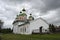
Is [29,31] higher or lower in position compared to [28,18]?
lower

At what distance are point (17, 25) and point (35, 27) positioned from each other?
9759 mm

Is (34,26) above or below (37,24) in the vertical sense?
below

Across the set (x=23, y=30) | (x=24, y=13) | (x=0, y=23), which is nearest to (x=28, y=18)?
(x=24, y=13)

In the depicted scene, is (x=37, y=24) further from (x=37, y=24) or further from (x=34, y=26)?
(x=34, y=26)

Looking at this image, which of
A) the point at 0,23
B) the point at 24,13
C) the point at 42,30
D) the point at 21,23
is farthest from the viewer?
the point at 0,23

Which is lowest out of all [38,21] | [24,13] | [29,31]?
[29,31]

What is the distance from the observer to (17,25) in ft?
211

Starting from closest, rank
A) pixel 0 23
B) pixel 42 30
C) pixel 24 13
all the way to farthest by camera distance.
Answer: pixel 42 30 → pixel 24 13 → pixel 0 23

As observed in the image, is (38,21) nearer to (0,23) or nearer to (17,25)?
(17,25)

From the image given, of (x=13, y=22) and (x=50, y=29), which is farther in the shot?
(x=13, y=22)

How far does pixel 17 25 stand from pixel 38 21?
414 inches

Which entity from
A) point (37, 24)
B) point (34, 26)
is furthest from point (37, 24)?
point (34, 26)

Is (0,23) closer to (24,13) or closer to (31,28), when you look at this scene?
(24,13)

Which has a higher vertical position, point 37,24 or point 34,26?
point 37,24
